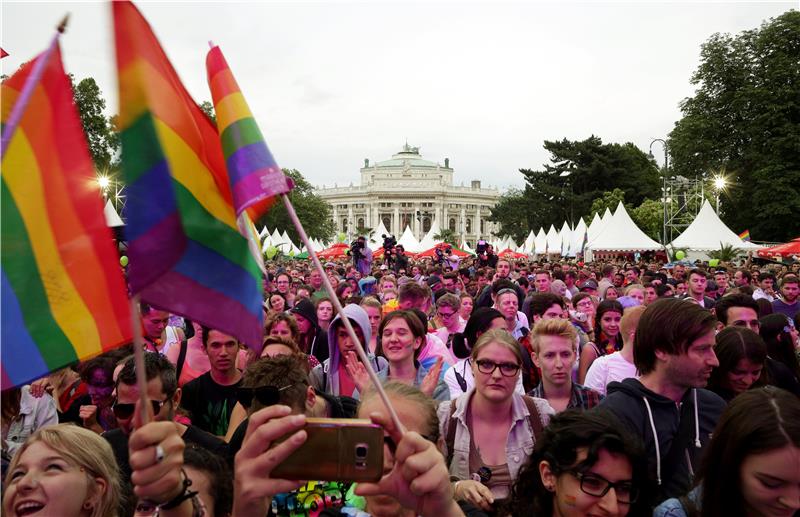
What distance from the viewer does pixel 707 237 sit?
72.6 feet

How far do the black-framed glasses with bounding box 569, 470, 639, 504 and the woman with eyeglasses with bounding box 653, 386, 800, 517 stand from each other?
0.17 meters

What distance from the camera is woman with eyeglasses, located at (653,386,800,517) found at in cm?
202

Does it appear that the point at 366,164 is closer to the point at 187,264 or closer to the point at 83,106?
the point at 83,106

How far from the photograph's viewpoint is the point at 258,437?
5.08 feet

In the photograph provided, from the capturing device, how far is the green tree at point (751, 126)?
105 ft

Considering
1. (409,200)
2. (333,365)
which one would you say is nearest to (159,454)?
(333,365)

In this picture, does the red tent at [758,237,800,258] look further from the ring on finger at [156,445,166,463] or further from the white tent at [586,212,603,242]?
the ring on finger at [156,445,166,463]

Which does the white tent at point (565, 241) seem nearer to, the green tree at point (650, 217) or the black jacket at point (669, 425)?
the green tree at point (650, 217)

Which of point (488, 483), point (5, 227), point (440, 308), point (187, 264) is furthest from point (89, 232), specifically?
point (440, 308)

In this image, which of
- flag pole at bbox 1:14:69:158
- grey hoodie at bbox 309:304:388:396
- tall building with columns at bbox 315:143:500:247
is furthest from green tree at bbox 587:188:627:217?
tall building with columns at bbox 315:143:500:247

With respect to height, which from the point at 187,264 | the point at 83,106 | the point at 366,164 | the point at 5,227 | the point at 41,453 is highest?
the point at 366,164

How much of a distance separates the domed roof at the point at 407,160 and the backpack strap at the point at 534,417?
127 m

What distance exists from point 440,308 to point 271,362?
11.5 feet

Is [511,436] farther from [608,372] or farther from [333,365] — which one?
[333,365]
